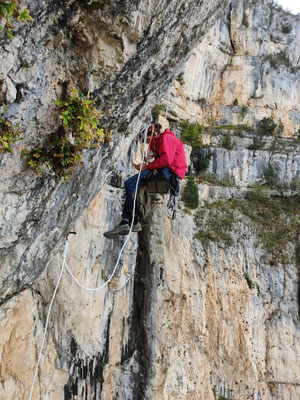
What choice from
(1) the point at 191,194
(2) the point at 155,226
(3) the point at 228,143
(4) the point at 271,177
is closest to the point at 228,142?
(3) the point at 228,143

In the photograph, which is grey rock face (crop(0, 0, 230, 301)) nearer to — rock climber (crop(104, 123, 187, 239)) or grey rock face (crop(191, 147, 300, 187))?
rock climber (crop(104, 123, 187, 239))

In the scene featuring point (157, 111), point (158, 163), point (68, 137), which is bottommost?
point (68, 137)

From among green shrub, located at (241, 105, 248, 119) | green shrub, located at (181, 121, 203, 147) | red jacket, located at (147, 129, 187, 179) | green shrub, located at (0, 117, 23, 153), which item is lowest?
green shrub, located at (0, 117, 23, 153)

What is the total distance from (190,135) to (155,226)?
670 cm

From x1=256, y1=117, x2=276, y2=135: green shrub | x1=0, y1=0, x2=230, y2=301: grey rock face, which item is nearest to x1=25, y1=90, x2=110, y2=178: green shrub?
x1=0, y1=0, x2=230, y2=301: grey rock face

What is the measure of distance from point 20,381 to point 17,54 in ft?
23.2

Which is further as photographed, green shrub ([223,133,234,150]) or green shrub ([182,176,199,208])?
green shrub ([223,133,234,150])

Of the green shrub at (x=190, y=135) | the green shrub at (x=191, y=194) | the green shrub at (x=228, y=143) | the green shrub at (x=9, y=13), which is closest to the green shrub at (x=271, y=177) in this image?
the green shrub at (x=228, y=143)

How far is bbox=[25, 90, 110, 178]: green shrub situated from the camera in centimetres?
404

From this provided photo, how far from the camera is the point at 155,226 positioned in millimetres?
13328

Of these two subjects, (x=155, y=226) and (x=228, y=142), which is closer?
(x=155, y=226)

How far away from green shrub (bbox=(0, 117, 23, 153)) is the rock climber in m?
2.63

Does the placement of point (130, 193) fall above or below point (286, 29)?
below

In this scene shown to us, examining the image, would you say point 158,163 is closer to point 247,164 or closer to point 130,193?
point 130,193
